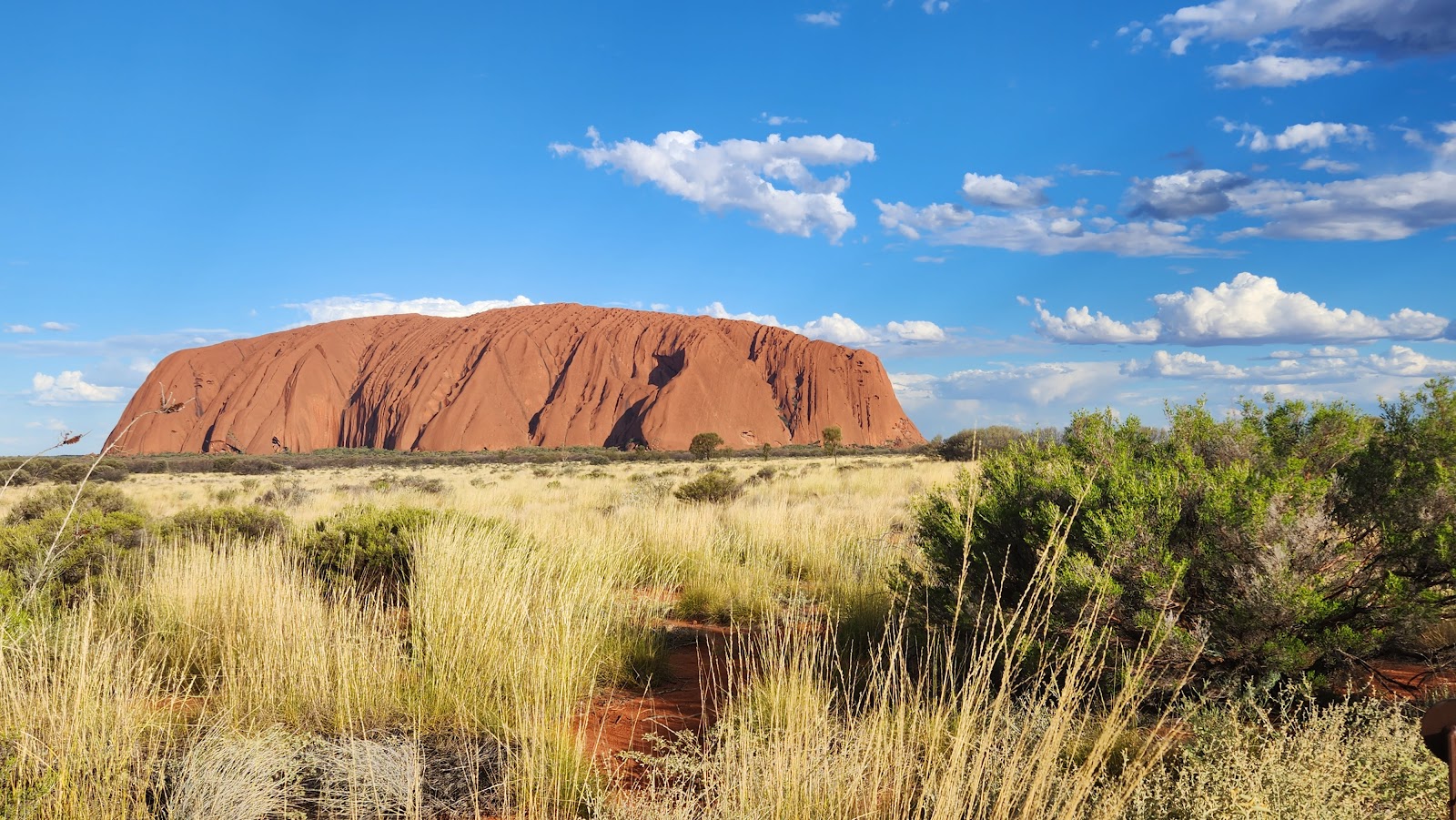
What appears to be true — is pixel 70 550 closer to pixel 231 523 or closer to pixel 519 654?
pixel 231 523

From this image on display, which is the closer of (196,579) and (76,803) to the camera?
(76,803)

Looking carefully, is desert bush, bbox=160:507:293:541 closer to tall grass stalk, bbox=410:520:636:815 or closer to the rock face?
tall grass stalk, bbox=410:520:636:815

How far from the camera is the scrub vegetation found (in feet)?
8.73

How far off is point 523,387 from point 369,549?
268 feet

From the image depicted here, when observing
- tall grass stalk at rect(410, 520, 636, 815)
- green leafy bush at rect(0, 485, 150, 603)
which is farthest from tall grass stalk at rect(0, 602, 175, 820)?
green leafy bush at rect(0, 485, 150, 603)

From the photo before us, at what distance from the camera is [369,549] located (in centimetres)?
A: 758

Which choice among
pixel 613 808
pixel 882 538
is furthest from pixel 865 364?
pixel 613 808

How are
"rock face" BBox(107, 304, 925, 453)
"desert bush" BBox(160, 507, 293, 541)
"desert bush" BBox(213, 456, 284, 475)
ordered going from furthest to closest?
"rock face" BBox(107, 304, 925, 453) < "desert bush" BBox(213, 456, 284, 475) < "desert bush" BBox(160, 507, 293, 541)

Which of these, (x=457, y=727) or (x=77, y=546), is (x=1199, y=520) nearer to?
(x=457, y=727)

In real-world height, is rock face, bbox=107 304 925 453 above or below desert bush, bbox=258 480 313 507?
above

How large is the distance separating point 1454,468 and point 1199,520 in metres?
1.07

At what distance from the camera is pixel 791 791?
99.9 inches

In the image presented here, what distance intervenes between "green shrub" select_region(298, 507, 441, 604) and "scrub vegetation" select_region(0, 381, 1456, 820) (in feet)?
5.25

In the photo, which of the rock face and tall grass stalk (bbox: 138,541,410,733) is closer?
tall grass stalk (bbox: 138,541,410,733)
